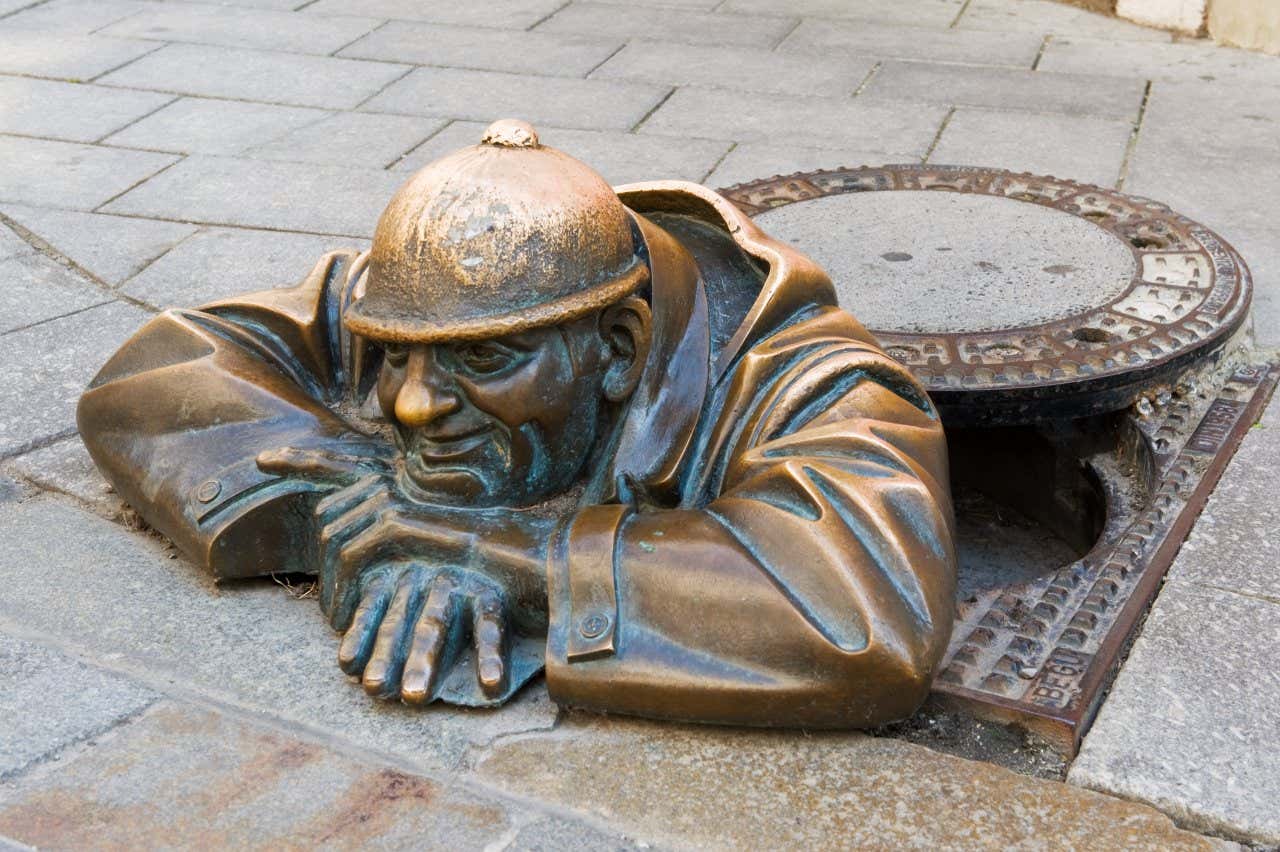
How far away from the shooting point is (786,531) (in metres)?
2.24

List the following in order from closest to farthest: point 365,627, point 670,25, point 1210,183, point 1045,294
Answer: point 365,627 → point 1045,294 → point 1210,183 → point 670,25

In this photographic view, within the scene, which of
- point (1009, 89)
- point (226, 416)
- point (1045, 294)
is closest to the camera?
point (226, 416)

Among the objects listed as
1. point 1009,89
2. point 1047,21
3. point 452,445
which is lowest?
point 1047,21

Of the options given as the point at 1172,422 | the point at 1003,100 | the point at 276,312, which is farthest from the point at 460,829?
the point at 1003,100

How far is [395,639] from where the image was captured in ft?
7.70

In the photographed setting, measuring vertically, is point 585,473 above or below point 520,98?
above

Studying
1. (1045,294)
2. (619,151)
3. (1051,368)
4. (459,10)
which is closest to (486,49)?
(459,10)

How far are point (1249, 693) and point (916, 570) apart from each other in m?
0.59

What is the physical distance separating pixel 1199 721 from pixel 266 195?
137 inches

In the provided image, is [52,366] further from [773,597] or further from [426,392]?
[773,597]

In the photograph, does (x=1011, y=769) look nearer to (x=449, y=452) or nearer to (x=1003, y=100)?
(x=449, y=452)

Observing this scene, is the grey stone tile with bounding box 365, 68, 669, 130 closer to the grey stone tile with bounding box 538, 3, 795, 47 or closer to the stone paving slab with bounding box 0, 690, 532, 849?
the grey stone tile with bounding box 538, 3, 795, 47

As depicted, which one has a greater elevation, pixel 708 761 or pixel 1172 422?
pixel 708 761

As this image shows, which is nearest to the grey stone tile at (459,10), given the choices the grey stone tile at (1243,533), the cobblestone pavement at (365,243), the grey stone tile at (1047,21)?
the cobblestone pavement at (365,243)
